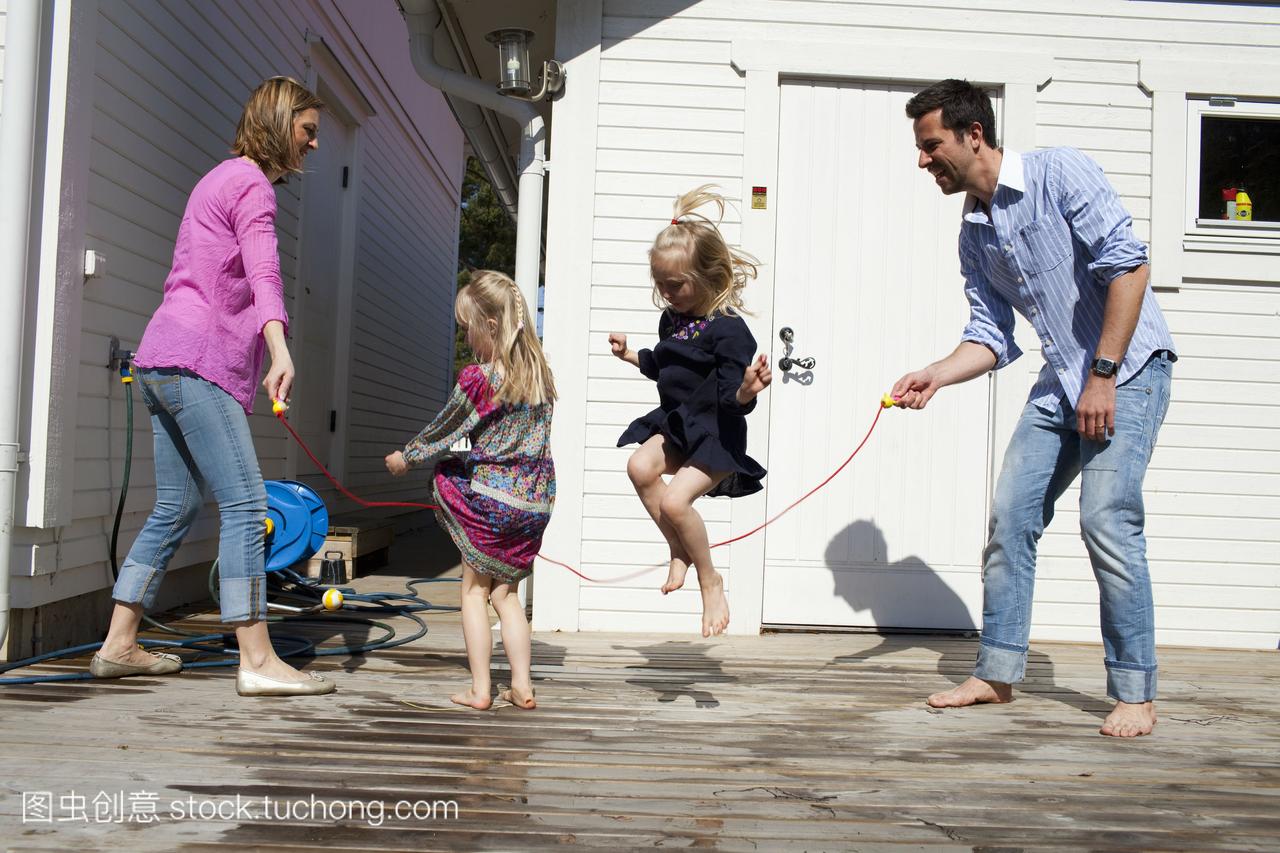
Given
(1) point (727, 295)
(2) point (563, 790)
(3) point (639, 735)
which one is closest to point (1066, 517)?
(1) point (727, 295)

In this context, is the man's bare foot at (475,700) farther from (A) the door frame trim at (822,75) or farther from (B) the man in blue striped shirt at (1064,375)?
(A) the door frame trim at (822,75)

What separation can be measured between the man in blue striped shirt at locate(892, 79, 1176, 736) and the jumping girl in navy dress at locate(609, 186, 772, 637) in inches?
20.9

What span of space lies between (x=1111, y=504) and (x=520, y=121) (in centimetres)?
324

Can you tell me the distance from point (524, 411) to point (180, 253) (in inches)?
44.9

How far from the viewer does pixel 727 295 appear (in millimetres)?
3441

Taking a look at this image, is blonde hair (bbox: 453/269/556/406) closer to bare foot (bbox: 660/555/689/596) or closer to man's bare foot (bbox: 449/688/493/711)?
bare foot (bbox: 660/555/689/596)

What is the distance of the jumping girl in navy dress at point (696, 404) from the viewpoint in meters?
3.29

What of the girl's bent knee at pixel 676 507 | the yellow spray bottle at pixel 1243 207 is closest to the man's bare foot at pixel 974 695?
the girl's bent knee at pixel 676 507

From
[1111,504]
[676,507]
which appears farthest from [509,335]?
[1111,504]

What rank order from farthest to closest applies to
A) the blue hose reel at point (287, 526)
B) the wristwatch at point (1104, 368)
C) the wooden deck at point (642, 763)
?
the blue hose reel at point (287, 526)
the wristwatch at point (1104, 368)
the wooden deck at point (642, 763)

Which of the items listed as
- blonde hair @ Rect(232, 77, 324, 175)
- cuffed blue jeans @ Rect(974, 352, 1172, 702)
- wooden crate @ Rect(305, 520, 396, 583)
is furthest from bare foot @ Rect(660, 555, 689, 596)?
wooden crate @ Rect(305, 520, 396, 583)

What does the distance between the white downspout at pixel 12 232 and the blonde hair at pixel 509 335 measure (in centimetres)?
144

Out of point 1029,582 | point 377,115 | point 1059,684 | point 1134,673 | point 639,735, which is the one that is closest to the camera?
point 639,735

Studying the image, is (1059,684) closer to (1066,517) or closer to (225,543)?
(1066,517)
